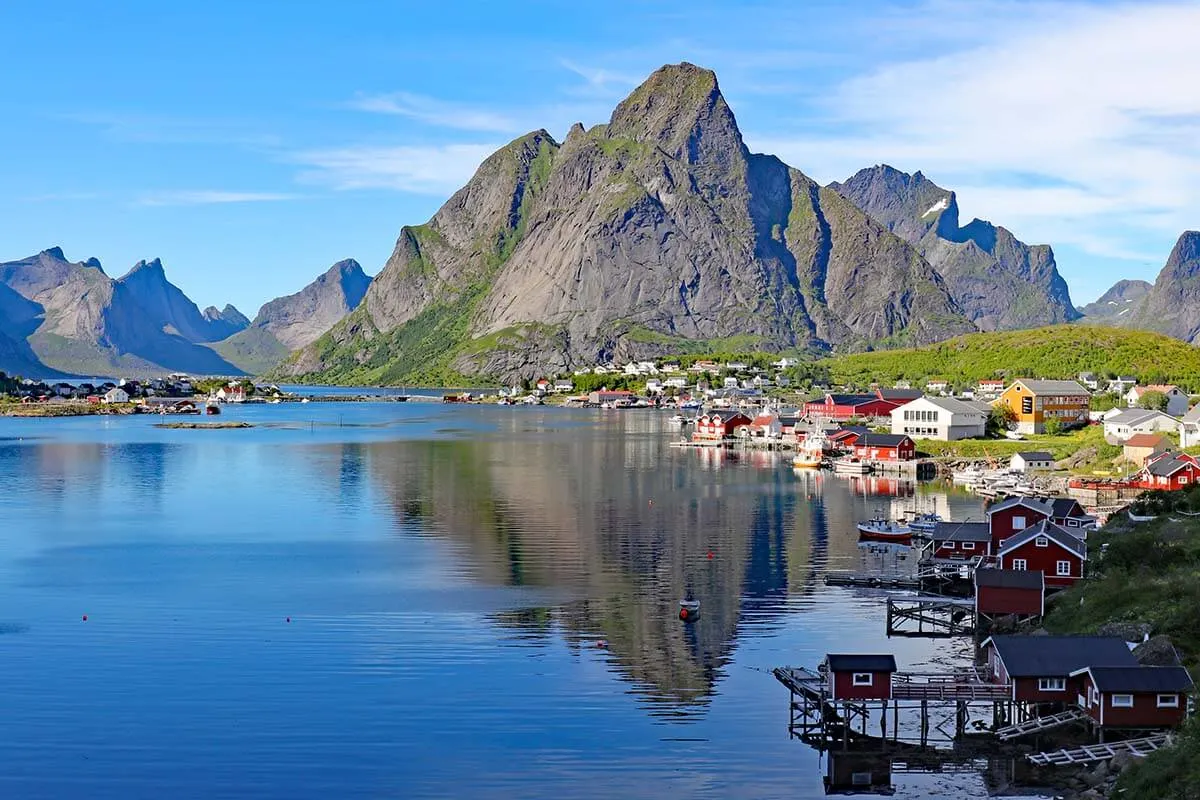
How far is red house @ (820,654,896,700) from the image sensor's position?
32.1m

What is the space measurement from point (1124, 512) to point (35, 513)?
200 ft

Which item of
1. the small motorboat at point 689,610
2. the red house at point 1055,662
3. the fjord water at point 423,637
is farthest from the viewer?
the small motorboat at point 689,610

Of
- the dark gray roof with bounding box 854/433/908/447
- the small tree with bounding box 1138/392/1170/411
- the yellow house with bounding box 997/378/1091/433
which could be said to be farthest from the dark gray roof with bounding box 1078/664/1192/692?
the small tree with bounding box 1138/392/1170/411

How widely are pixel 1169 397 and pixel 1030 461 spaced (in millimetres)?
32785

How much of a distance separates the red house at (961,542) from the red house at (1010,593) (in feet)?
32.0

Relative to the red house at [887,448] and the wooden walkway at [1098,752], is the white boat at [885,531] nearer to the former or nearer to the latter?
the wooden walkway at [1098,752]

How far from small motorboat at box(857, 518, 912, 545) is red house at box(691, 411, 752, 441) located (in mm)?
75659

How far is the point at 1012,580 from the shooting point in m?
42.9

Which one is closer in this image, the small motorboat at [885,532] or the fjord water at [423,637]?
the fjord water at [423,637]

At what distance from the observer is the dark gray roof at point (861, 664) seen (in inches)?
1264

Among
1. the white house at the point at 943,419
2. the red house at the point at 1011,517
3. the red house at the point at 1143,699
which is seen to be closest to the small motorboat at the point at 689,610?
the red house at the point at 1011,517

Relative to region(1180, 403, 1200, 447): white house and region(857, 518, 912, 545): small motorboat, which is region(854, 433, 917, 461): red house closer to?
region(1180, 403, 1200, 447): white house

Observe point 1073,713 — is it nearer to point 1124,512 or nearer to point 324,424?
point 1124,512

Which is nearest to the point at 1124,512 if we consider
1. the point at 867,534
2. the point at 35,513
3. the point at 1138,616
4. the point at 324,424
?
the point at 867,534
